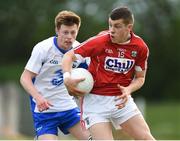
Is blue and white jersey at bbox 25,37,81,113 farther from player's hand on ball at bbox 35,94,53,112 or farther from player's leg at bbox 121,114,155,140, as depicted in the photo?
player's leg at bbox 121,114,155,140

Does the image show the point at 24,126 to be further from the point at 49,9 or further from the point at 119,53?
the point at 49,9

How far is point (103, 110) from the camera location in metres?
9.41

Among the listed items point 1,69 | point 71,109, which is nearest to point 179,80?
point 1,69

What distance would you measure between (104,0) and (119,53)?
121 feet

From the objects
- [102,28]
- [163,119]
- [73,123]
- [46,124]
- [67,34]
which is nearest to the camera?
[67,34]

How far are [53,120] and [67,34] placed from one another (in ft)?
4.26

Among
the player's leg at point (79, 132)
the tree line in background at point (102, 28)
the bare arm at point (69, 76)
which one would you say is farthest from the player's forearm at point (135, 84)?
the tree line in background at point (102, 28)

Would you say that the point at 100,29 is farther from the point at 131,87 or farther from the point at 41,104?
the point at 131,87

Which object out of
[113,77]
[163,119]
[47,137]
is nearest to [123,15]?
[113,77]

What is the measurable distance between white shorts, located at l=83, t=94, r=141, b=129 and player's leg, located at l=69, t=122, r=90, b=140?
0.94 m

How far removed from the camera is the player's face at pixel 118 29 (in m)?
9.17

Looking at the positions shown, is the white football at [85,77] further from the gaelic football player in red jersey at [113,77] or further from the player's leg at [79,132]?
the player's leg at [79,132]

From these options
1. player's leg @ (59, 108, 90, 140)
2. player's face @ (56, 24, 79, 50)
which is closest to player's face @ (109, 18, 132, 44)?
player's face @ (56, 24, 79, 50)

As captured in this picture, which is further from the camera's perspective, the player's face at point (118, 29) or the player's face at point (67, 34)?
the player's face at point (67, 34)
